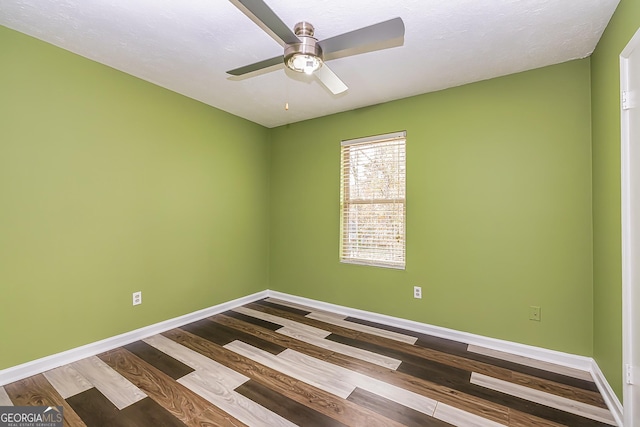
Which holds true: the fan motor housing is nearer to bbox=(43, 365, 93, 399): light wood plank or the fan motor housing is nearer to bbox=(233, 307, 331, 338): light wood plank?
bbox=(233, 307, 331, 338): light wood plank

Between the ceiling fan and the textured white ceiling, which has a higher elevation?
the textured white ceiling

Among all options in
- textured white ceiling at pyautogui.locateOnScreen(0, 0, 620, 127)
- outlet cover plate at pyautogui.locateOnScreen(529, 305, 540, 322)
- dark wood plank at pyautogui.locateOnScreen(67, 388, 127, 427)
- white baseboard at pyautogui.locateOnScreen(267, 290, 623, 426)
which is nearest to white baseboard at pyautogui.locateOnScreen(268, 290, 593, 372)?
white baseboard at pyautogui.locateOnScreen(267, 290, 623, 426)

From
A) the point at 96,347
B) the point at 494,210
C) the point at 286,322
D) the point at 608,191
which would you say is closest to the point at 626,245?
the point at 608,191

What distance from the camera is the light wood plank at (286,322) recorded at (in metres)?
2.91

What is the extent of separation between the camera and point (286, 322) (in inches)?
126

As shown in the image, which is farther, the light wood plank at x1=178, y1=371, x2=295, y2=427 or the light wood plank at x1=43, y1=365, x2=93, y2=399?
the light wood plank at x1=43, y1=365, x2=93, y2=399

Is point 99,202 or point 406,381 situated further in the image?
point 99,202

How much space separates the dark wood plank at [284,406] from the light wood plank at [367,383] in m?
0.39

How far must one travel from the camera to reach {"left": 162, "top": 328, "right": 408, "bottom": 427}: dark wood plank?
171cm

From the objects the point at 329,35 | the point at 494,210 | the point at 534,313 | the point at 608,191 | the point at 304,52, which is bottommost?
the point at 534,313

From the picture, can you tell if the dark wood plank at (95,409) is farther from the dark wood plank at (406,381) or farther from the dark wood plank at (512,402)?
the dark wood plank at (512,402)

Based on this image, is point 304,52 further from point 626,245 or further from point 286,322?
point 286,322

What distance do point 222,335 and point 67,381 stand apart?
3.84 ft

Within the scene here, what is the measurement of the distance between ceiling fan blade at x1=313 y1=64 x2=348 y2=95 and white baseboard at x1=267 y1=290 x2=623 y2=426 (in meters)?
2.46
